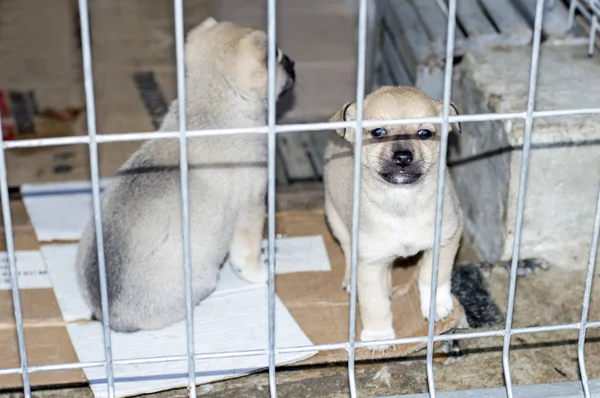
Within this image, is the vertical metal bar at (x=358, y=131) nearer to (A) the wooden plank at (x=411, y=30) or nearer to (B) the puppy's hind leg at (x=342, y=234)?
(B) the puppy's hind leg at (x=342, y=234)

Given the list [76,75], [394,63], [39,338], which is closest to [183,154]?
[39,338]

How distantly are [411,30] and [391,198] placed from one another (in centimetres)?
177

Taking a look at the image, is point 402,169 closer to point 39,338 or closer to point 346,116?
point 346,116

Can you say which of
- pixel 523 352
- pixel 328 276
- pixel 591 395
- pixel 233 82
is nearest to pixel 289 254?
pixel 328 276

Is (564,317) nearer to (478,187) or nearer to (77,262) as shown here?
(478,187)

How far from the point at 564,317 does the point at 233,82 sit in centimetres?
165

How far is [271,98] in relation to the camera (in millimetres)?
2645

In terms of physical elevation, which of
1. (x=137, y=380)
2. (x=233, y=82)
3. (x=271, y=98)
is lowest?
(x=137, y=380)

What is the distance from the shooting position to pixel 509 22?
485 cm

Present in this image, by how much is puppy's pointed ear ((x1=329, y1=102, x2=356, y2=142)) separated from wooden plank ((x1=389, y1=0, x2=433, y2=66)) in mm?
1381

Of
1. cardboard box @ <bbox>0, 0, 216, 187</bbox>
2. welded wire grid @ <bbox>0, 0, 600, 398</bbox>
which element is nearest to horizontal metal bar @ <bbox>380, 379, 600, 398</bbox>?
welded wire grid @ <bbox>0, 0, 600, 398</bbox>

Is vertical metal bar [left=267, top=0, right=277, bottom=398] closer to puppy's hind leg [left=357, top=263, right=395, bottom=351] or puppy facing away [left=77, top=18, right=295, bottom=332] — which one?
puppy's hind leg [left=357, top=263, right=395, bottom=351]

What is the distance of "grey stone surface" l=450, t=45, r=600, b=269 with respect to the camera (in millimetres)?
4023

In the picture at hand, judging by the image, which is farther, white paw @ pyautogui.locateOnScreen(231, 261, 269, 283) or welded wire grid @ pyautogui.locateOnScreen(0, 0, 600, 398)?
white paw @ pyautogui.locateOnScreen(231, 261, 269, 283)
